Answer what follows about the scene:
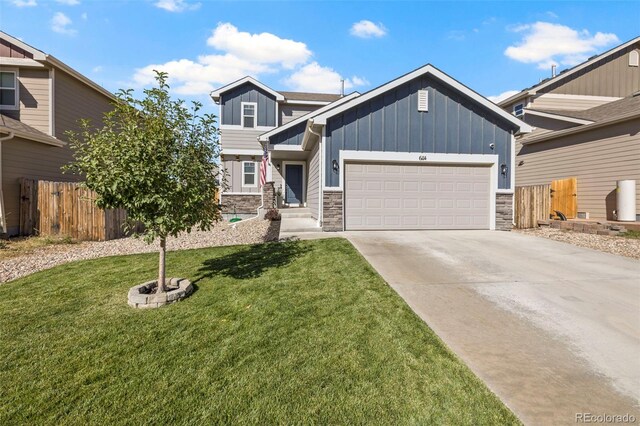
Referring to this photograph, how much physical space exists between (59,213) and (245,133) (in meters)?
8.83

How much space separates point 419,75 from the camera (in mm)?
9367

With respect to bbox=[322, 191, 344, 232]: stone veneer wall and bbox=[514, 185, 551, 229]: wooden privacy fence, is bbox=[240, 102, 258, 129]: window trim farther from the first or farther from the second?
bbox=[514, 185, 551, 229]: wooden privacy fence

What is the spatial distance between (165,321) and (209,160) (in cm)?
238

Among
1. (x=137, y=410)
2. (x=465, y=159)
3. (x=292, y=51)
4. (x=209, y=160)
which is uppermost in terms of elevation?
(x=292, y=51)

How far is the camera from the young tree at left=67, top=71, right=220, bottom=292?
3.96 meters

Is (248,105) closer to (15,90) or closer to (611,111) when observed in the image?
(15,90)

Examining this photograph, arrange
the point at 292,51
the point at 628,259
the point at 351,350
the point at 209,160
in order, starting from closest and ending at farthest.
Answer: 1. the point at 351,350
2. the point at 209,160
3. the point at 628,259
4. the point at 292,51

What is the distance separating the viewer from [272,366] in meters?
2.61

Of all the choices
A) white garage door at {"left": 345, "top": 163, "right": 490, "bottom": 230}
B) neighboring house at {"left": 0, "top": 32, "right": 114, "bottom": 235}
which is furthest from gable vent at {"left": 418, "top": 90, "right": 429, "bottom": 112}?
neighboring house at {"left": 0, "top": 32, "right": 114, "bottom": 235}

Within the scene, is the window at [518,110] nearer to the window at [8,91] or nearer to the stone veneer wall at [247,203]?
the stone veneer wall at [247,203]

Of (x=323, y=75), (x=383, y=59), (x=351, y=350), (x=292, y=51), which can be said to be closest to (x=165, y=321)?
(x=351, y=350)

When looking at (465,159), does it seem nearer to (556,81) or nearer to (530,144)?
(530,144)

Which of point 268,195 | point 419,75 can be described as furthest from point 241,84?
point 419,75

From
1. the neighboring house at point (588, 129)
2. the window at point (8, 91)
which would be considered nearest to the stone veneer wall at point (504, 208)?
the neighboring house at point (588, 129)
